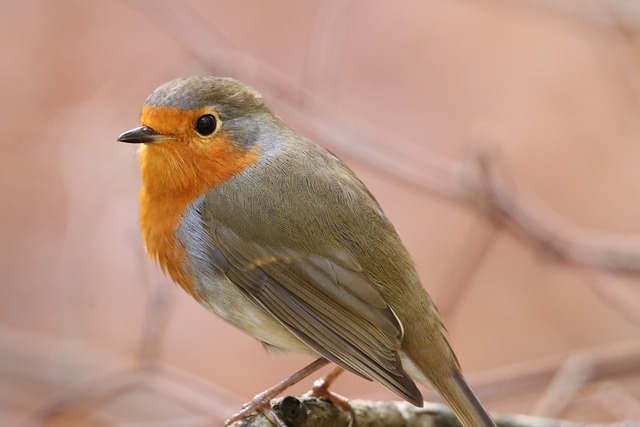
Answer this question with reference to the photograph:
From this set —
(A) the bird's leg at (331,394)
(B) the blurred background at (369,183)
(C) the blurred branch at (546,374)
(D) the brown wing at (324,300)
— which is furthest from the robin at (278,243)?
(C) the blurred branch at (546,374)

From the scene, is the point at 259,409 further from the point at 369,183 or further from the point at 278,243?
the point at 369,183

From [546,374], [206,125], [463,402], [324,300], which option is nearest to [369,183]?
[546,374]

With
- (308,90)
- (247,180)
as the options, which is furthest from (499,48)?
(247,180)

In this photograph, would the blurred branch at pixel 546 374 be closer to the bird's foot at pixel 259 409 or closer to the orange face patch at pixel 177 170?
the bird's foot at pixel 259 409

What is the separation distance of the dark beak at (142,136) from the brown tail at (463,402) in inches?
49.6

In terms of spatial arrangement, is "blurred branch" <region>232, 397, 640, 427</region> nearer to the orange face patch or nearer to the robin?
the robin

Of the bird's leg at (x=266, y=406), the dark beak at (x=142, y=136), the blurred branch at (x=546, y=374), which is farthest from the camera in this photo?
the blurred branch at (x=546, y=374)

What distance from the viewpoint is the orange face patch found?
3213 mm

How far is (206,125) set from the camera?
10.7ft

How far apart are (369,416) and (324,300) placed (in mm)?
416

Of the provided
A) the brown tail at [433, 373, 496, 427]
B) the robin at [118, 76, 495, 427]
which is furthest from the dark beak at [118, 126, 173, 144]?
the brown tail at [433, 373, 496, 427]

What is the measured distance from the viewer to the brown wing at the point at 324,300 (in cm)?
297

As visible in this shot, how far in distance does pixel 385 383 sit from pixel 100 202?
3.01 meters

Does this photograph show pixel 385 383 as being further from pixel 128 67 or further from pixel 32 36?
pixel 32 36
